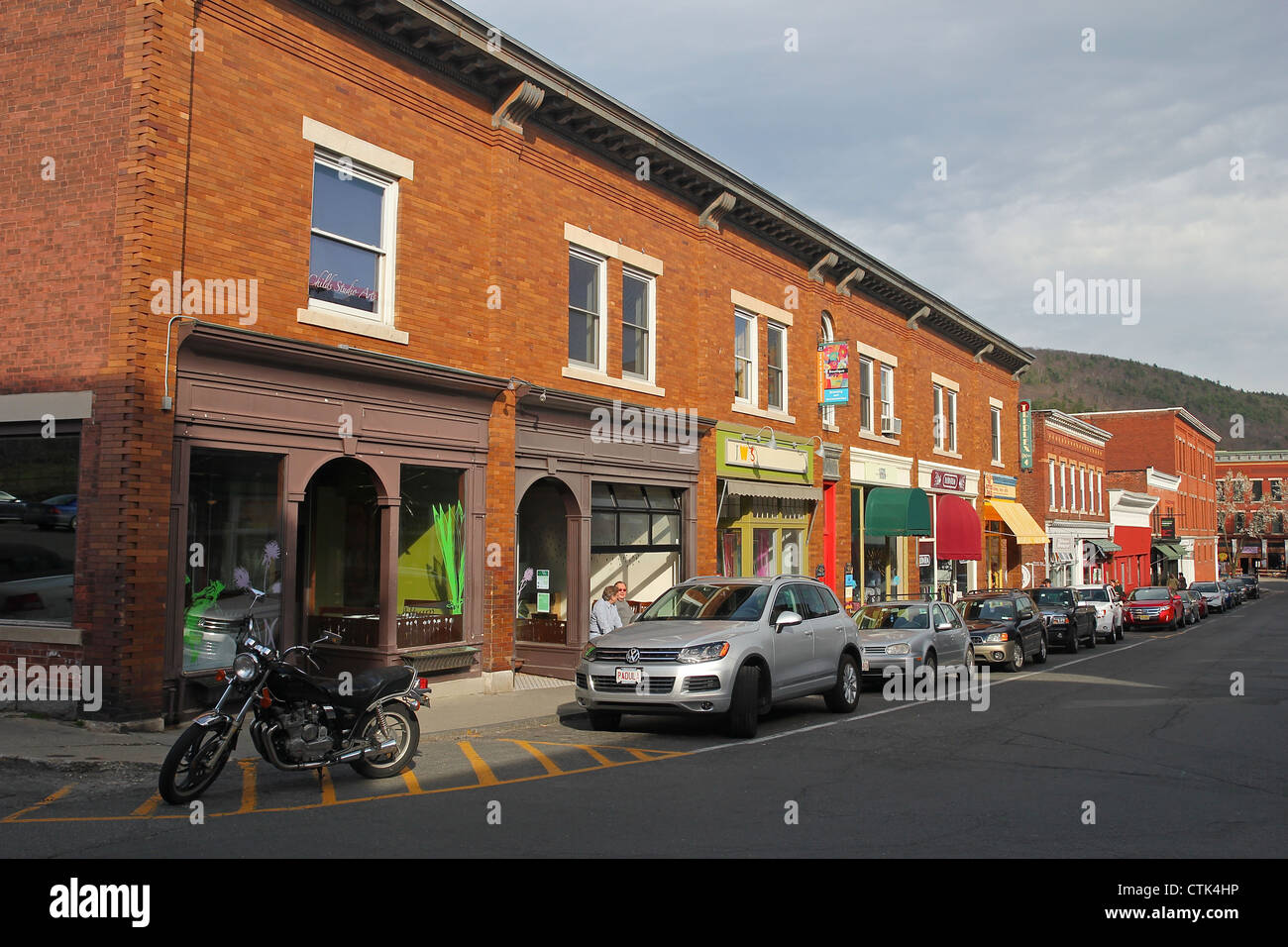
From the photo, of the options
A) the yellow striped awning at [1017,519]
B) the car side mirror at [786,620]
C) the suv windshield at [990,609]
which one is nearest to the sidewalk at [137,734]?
the car side mirror at [786,620]

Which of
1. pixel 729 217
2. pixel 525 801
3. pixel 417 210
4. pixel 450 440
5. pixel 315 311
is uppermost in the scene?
pixel 729 217

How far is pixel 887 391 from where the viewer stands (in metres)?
29.7

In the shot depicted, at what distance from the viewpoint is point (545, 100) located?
55.8 feet

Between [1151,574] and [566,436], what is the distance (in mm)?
63798

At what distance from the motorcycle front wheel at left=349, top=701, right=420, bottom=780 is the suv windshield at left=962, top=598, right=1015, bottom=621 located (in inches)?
586

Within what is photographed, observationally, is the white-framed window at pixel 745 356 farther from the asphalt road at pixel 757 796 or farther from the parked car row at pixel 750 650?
the asphalt road at pixel 757 796

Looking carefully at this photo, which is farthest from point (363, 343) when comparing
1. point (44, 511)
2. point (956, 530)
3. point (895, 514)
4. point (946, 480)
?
point (946, 480)

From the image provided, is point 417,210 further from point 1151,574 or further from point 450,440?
point 1151,574

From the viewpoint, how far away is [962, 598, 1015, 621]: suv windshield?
21.6 metres

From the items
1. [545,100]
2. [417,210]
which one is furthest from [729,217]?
[417,210]

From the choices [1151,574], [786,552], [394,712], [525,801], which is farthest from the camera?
[1151,574]

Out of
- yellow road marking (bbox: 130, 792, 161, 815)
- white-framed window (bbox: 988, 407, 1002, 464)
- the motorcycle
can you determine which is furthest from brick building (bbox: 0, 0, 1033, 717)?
white-framed window (bbox: 988, 407, 1002, 464)

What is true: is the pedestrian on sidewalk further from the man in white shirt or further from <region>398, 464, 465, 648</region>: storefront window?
<region>398, 464, 465, 648</region>: storefront window

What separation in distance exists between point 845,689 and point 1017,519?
2658 centimetres
